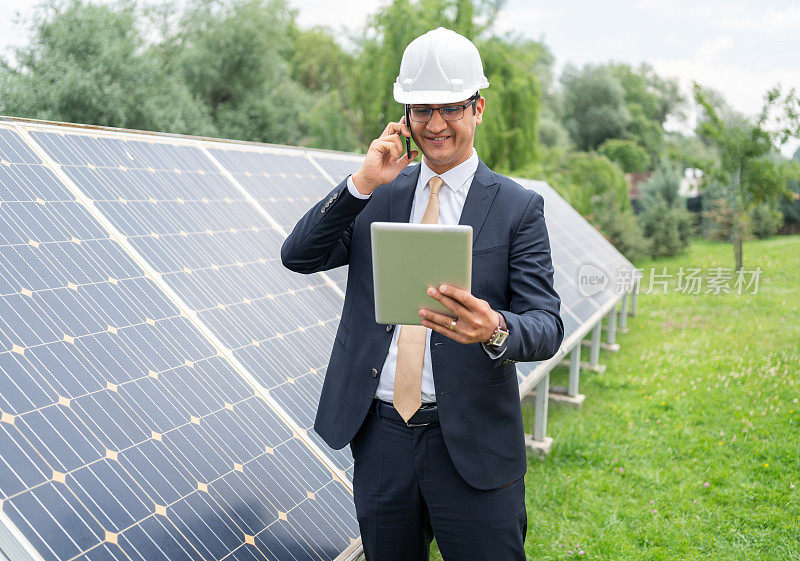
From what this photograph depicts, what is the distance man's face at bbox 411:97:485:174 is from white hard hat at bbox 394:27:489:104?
0.04m

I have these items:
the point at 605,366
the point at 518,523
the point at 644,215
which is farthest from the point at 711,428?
the point at 644,215

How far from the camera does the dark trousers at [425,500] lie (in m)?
2.41

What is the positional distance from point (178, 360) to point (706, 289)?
15.0 metres

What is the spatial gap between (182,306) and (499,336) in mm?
1871

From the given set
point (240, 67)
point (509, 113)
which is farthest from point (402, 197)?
point (240, 67)

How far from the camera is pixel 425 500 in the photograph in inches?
97.4

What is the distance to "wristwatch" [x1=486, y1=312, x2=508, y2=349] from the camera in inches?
80.2

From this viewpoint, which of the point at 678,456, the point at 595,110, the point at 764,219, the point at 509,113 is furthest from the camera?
the point at 595,110

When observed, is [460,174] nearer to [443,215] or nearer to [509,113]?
[443,215]

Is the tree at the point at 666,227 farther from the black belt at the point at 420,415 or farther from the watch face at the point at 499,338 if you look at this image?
the watch face at the point at 499,338

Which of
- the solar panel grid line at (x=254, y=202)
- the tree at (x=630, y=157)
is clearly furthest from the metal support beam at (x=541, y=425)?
the tree at (x=630, y=157)

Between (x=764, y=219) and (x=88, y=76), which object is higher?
(x=88, y=76)

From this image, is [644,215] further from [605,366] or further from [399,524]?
[399,524]

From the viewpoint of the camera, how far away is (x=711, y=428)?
6.98 metres
